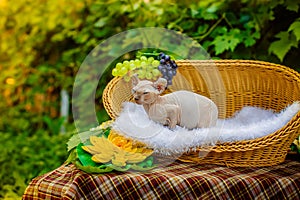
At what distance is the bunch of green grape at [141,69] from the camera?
4.66ft

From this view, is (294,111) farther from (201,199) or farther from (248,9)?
(248,9)

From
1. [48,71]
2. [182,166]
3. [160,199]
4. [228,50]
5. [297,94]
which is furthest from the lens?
[48,71]

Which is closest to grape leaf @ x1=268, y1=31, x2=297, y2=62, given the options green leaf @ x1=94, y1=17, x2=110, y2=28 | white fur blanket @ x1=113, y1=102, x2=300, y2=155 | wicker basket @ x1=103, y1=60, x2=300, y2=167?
wicker basket @ x1=103, y1=60, x2=300, y2=167

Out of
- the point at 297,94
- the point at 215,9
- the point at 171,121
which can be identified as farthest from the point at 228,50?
the point at 171,121

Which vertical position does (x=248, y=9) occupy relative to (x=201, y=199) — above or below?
above

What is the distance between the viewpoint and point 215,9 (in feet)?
7.91

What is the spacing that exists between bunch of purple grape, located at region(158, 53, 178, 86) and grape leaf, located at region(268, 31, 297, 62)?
75 cm

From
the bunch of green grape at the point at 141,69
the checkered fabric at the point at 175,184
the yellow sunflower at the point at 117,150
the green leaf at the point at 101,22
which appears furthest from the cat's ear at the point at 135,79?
the green leaf at the point at 101,22

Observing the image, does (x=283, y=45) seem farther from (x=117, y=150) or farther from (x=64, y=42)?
(x=64, y=42)

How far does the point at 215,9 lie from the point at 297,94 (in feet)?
3.07

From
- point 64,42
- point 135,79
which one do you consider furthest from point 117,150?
point 64,42

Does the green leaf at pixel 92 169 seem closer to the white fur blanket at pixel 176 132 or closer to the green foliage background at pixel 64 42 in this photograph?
the white fur blanket at pixel 176 132

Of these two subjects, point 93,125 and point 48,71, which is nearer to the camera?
point 93,125

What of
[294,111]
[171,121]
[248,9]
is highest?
[248,9]
